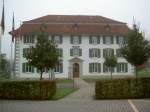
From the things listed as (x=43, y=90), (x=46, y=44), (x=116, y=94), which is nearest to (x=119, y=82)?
(x=116, y=94)

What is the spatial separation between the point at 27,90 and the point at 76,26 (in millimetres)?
42321

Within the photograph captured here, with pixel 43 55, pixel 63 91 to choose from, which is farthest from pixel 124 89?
pixel 43 55

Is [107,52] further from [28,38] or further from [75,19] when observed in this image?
[28,38]

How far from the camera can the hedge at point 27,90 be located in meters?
23.0

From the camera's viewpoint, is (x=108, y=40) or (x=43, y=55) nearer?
(x=43, y=55)

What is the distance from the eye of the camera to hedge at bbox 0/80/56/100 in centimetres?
2305

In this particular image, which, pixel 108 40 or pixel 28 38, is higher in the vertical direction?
pixel 28 38

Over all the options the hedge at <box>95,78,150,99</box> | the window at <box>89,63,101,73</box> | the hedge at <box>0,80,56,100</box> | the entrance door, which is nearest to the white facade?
the window at <box>89,63,101,73</box>

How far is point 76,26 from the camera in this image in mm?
64562

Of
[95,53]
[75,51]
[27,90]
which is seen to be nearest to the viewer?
[27,90]

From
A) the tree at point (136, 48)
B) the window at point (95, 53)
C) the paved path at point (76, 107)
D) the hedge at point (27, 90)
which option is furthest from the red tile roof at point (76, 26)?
the paved path at point (76, 107)

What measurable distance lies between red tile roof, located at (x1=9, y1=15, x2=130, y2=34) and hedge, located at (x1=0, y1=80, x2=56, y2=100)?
39554mm

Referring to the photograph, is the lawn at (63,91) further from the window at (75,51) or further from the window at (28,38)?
the window at (75,51)

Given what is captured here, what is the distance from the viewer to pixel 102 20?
68.4 m
